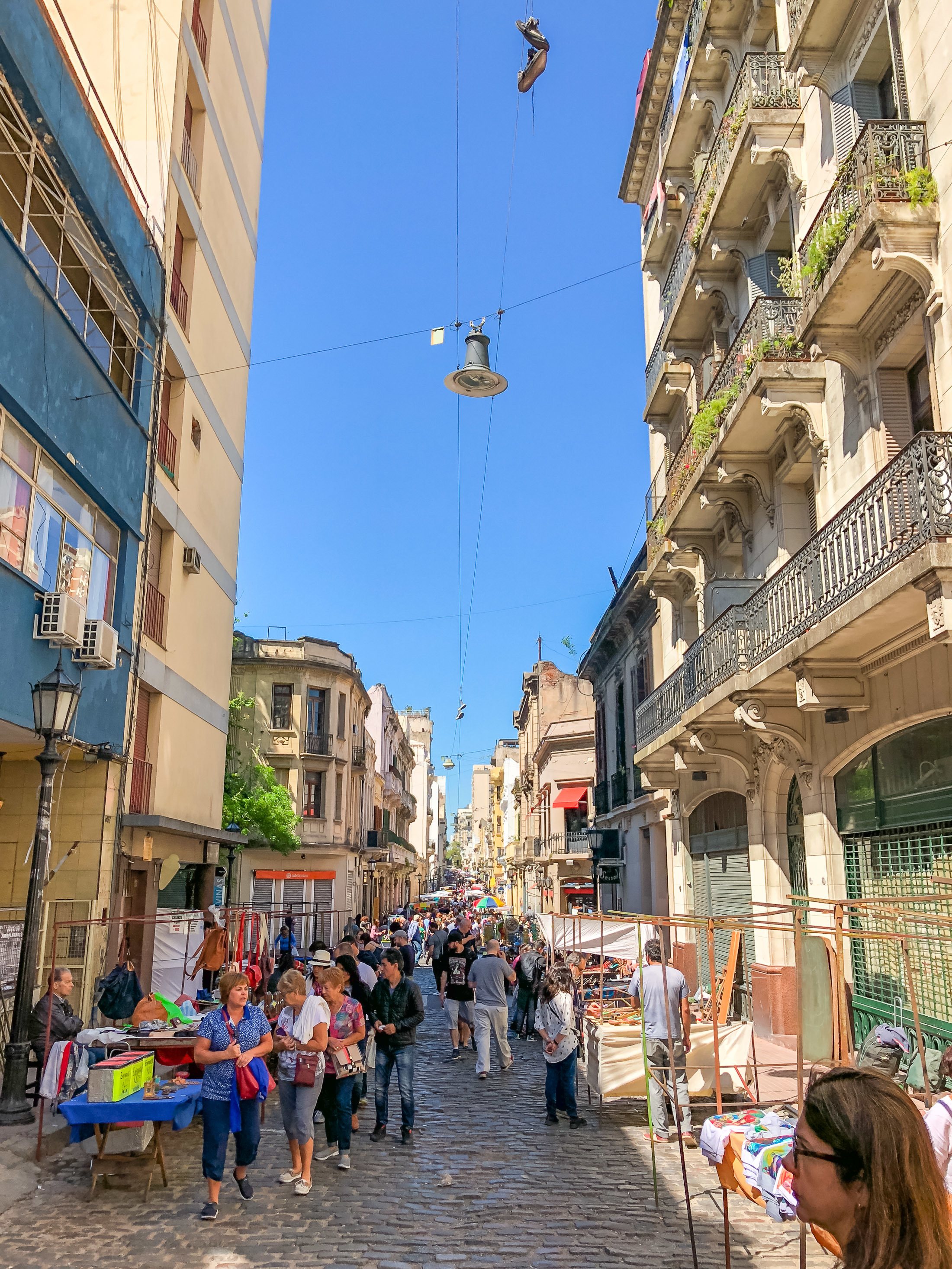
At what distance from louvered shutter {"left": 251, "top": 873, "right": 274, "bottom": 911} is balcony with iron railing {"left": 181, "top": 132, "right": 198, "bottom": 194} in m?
30.2

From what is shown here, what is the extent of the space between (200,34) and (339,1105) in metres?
19.5

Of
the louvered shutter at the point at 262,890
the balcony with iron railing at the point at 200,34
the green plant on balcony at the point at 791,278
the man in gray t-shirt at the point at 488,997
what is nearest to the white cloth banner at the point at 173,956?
the man in gray t-shirt at the point at 488,997

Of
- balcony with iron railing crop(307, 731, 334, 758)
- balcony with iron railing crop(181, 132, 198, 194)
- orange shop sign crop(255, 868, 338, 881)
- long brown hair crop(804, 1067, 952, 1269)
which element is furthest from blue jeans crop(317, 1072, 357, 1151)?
balcony with iron railing crop(307, 731, 334, 758)

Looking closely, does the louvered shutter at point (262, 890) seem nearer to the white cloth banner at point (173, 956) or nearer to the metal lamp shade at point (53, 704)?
the white cloth banner at point (173, 956)

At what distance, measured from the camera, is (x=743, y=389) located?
13828 millimetres

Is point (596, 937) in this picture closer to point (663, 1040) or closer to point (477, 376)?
point (663, 1040)

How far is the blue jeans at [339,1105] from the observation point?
8.70m

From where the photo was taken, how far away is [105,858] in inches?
551

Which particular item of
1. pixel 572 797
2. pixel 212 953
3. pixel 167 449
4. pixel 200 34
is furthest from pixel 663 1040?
pixel 572 797

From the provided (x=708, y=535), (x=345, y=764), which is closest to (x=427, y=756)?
(x=345, y=764)

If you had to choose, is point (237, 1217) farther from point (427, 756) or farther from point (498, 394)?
point (427, 756)

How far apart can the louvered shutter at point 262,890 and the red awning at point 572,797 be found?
12872mm

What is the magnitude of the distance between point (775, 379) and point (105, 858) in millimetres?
11449

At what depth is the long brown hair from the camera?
6.60ft
